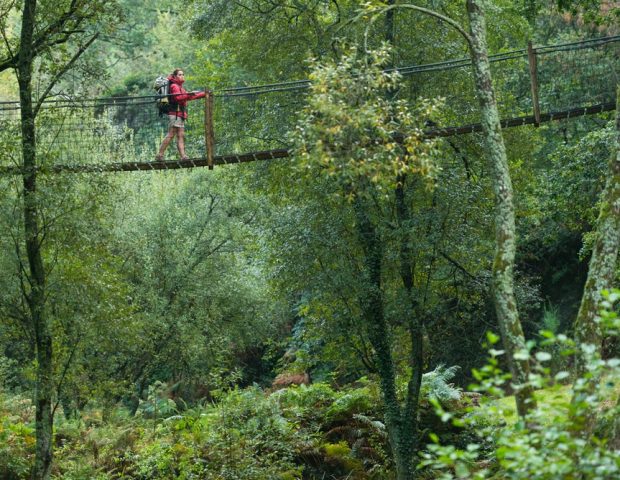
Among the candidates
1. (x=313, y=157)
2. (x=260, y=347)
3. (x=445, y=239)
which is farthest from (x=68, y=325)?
(x=260, y=347)

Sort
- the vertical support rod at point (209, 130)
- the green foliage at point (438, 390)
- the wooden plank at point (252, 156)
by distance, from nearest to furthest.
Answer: the wooden plank at point (252, 156) < the vertical support rod at point (209, 130) < the green foliage at point (438, 390)

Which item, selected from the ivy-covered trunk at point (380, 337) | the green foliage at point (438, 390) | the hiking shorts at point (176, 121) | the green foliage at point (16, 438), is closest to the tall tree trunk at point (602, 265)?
the ivy-covered trunk at point (380, 337)

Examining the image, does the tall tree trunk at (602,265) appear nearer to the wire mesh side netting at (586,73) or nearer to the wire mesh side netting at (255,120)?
the wire mesh side netting at (586,73)

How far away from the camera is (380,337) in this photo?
11219mm

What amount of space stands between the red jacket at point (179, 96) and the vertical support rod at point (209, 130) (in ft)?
0.33

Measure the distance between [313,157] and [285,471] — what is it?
18.0ft

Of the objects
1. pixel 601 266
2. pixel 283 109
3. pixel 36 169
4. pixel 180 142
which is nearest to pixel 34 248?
pixel 36 169

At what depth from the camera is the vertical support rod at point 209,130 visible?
11266mm

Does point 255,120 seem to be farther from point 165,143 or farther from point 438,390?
point 438,390

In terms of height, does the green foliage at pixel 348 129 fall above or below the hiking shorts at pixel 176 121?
below

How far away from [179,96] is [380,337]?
3.89 meters

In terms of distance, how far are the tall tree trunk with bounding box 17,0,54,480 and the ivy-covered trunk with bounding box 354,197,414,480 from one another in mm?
3591

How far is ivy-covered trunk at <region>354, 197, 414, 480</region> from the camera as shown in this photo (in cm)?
1098

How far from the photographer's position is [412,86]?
11516 mm
